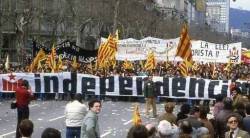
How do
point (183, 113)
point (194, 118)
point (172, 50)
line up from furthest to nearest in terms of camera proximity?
point (172, 50), point (183, 113), point (194, 118)

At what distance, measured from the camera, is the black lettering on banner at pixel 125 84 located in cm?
2984

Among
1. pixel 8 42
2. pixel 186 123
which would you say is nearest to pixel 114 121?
pixel 186 123

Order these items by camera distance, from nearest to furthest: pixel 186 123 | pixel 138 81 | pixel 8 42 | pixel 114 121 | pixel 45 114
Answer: pixel 186 123, pixel 114 121, pixel 45 114, pixel 138 81, pixel 8 42

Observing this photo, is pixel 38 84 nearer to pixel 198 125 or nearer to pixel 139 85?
pixel 139 85

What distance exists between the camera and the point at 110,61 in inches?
1393

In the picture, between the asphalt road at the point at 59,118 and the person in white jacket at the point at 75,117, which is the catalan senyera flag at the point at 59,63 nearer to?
the asphalt road at the point at 59,118

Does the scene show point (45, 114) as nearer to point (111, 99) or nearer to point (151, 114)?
point (151, 114)

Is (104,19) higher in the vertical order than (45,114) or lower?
higher

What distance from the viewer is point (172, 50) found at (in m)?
34.6

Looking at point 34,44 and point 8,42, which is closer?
point 34,44

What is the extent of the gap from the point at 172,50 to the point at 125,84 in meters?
5.37

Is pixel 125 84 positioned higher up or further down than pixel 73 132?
higher up

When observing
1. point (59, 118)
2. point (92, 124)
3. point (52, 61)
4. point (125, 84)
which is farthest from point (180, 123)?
point (52, 61)

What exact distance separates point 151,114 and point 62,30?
54227mm
